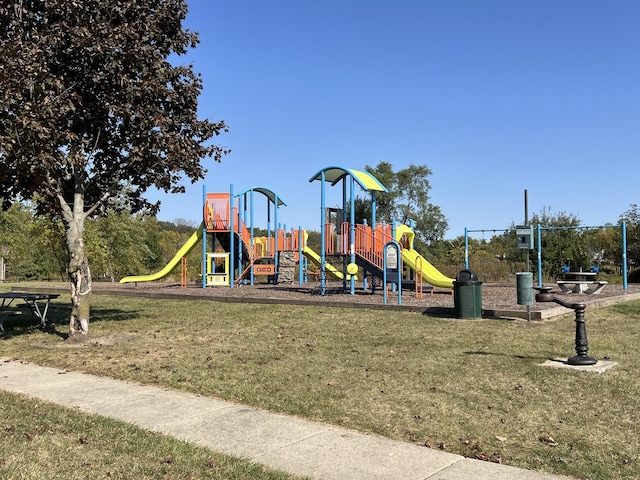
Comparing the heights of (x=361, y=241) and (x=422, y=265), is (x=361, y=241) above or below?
above

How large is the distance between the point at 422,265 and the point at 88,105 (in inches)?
469

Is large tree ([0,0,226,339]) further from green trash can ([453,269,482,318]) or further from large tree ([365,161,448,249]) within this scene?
large tree ([365,161,448,249])

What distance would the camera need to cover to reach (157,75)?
412 inches

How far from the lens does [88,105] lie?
1063 centimetres

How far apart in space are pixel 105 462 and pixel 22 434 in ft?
3.68

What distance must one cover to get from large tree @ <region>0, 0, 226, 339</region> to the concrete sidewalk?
3736 millimetres

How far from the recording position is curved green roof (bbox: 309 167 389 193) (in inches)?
760

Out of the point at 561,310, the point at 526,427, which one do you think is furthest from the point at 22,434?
the point at 561,310

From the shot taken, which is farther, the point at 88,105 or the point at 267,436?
the point at 88,105

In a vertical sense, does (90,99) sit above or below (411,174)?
below

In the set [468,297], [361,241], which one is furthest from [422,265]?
[468,297]

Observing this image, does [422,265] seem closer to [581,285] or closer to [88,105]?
[581,285]

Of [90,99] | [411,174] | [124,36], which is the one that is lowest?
[90,99]

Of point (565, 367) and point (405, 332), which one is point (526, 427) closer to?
point (565, 367)
